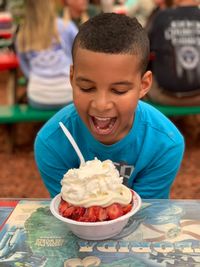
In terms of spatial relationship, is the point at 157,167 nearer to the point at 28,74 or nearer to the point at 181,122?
the point at 28,74

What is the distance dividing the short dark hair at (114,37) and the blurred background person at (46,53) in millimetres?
2407

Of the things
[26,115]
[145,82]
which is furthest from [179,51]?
[145,82]

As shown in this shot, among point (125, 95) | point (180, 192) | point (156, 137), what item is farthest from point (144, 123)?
point (180, 192)

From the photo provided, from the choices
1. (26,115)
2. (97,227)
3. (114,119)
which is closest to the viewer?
(97,227)

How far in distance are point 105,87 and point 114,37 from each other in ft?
0.48

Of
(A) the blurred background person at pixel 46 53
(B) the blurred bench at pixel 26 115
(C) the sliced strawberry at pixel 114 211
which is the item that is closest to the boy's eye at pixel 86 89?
(C) the sliced strawberry at pixel 114 211

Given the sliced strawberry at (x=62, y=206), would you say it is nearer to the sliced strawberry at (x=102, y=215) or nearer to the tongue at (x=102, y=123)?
the sliced strawberry at (x=102, y=215)

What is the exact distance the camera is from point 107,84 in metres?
1.30

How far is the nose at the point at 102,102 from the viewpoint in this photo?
4.28 feet

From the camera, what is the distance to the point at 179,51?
152 inches

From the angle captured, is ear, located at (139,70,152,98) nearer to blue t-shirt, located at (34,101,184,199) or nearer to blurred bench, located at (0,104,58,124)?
blue t-shirt, located at (34,101,184,199)

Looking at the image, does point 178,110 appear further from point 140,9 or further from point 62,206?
point 62,206

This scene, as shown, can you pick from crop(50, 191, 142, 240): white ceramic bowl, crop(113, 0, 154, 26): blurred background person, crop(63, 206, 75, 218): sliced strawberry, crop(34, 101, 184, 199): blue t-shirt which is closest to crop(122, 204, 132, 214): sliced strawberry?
crop(50, 191, 142, 240): white ceramic bowl

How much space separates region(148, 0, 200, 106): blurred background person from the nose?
2.59 m
